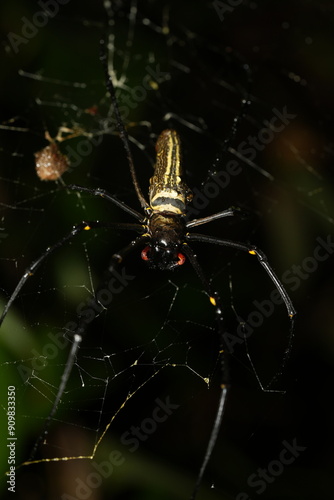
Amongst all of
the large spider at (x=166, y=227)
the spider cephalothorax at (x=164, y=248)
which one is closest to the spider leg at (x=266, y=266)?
the large spider at (x=166, y=227)

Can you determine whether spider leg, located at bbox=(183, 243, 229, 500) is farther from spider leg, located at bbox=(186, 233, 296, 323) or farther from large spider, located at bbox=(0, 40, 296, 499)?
spider leg, located at bbox=(186, 233, 296, 323)

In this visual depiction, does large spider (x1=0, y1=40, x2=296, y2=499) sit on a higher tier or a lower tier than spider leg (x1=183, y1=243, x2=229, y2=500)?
higher

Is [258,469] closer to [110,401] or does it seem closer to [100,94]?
[110,401]

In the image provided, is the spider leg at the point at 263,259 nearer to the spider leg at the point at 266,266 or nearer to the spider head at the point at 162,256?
the spider leg at the point at 266,266

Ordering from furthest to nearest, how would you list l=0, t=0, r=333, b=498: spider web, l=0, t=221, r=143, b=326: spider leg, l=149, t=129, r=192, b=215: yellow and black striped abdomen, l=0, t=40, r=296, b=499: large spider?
l=149, t=129, r=192, b=215: yellow and black striped abdomen, l=0, t=0, r=333, b=498: spider web, l=0, t=40, r=296, b=499: large spider, l=0, t=221, r=143, b=326: spider leg

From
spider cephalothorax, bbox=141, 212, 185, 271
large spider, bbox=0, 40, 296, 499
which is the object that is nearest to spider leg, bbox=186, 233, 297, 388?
large spider, bbox=0, 40, 296, 499

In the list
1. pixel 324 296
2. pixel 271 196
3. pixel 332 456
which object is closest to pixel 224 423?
pixel 332 456

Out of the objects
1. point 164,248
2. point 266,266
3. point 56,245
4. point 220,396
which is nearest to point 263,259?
point 266,266

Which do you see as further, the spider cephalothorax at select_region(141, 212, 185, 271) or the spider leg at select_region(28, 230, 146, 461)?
the spider cephalothorax at select_region(141, 212, 185, 271)

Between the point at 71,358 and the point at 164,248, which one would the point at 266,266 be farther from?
the point at 71,358
